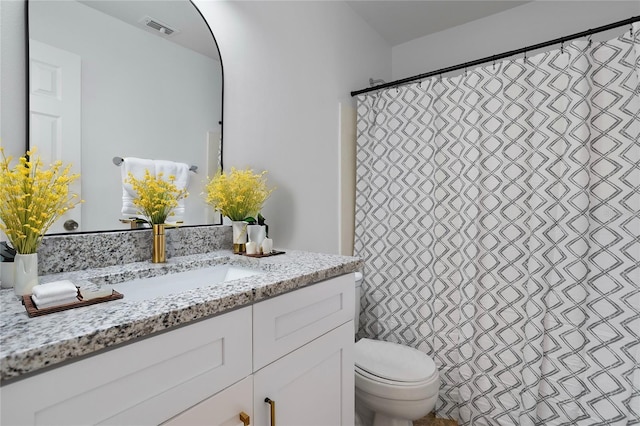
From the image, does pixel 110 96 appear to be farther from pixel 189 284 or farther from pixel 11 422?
pixel 11 422

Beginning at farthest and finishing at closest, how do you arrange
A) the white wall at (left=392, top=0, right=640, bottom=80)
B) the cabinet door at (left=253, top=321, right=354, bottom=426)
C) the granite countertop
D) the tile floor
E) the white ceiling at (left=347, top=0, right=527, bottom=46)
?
the white ceiling at (left=347, top=0, right=527, bottom=46)
the white wall at (left=392, top=0, right=640, bottom=80)
the tile floor
the cabinet door at (left=253, top=321, right=354, bottom=426)
the granite countertop

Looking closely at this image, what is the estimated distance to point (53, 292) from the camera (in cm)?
69

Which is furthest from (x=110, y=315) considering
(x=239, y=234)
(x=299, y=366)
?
(x=239, y=234)

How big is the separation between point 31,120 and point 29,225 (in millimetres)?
379

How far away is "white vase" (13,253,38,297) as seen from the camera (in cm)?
78

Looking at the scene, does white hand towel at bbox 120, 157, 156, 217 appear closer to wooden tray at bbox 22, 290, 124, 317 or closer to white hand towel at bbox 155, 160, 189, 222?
white hand towel at bbox 155, 160, 189, 222

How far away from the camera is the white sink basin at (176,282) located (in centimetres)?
98

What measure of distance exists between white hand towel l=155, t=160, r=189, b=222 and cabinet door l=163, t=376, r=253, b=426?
0.76 meters

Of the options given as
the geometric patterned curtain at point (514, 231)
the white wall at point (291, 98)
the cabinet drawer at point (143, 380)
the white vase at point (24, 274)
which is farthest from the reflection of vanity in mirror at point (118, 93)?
the geometric patterned curtain at point (514, 231)

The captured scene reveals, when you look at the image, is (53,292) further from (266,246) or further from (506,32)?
(506,32)

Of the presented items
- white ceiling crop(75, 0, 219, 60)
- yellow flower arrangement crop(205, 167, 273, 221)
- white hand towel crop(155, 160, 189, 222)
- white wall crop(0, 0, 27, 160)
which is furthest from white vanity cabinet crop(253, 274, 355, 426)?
white ceiling crop(75, 0, 219, 60)

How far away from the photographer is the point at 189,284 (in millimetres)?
1107

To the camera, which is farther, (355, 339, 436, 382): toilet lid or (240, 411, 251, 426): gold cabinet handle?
(355, 339, 436, 382): toilet lid

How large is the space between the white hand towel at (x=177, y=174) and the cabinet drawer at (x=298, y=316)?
0.66 meters
